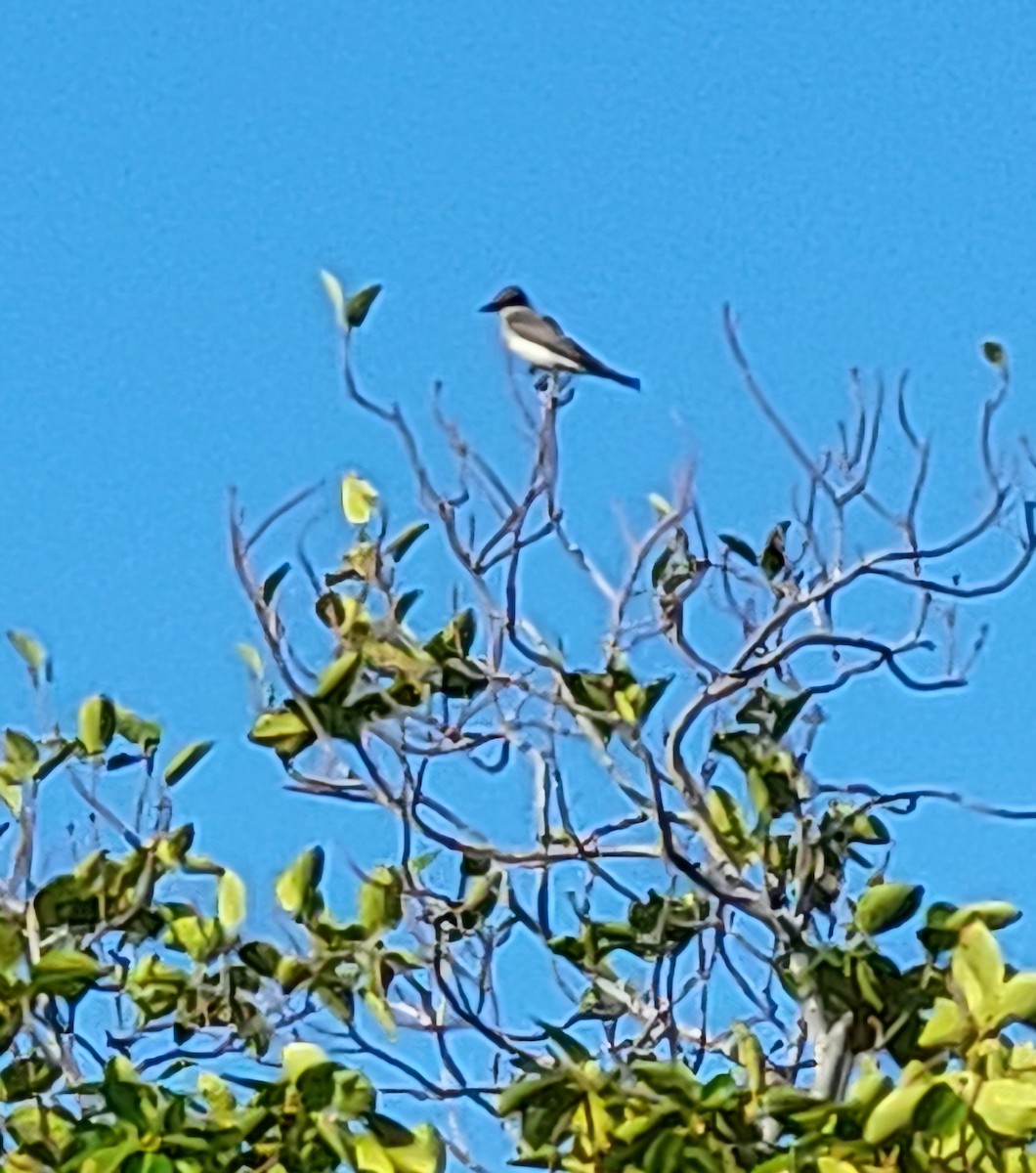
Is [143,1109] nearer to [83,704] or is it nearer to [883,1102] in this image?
[883,1102]

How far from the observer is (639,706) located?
5852 mm

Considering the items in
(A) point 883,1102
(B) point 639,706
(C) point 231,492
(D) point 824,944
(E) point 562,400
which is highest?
(E) point 562,400

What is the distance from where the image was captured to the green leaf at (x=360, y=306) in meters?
6.57

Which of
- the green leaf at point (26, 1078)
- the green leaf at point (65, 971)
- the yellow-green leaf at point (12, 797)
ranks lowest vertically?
the green leaf at point (65, 971)

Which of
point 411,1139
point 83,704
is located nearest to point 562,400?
point 83,704

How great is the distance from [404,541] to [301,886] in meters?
1.06

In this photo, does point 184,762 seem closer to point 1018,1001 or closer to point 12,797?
point 12,797

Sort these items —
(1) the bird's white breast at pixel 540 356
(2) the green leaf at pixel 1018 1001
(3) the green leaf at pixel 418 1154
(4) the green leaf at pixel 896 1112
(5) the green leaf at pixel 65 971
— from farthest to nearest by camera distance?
(1) the bird's white breast at pixel 540 356 < (5) the green leaf at pixel 65 971 < (3) the green leaf at pixel 418 1154 < (2) the green leaf at pixel 1018 1001 < (4) the green leaf at pixel 896 1112

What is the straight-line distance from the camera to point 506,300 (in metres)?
12.0

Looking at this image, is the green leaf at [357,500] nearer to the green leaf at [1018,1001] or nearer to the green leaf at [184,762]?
the green leaf at [184,762]

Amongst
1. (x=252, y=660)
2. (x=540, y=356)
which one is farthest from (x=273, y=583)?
(x=540, y=356)

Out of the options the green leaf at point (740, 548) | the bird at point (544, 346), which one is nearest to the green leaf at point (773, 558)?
the green leaf at point (740, 548)

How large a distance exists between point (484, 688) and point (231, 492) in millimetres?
728

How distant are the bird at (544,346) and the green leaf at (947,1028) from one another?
5544mm
